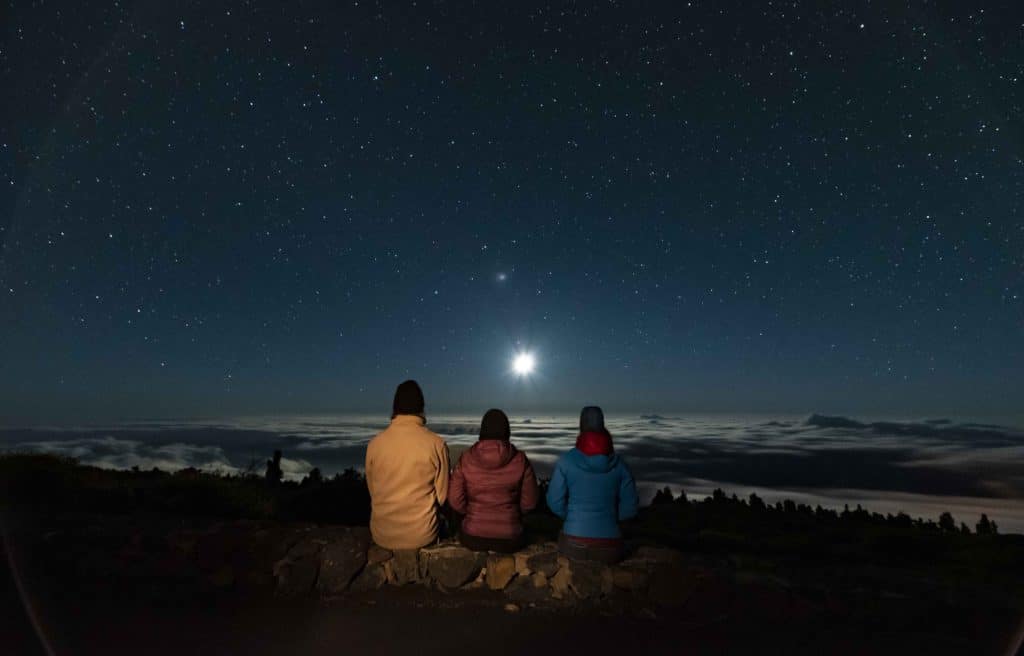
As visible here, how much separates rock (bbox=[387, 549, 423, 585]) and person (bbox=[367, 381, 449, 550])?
0.19ft

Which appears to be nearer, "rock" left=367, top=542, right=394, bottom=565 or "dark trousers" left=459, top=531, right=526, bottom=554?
"dark trousers" left=459, top=531, right=526, bottom=554

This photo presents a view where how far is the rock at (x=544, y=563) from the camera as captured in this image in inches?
193

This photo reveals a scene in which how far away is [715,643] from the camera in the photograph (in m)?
4.25

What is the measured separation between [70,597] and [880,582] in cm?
663

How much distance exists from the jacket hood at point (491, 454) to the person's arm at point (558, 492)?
39 cm

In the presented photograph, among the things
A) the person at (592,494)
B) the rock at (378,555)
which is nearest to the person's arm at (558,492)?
the person at (592,494)

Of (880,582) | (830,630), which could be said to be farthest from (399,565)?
(880,582)

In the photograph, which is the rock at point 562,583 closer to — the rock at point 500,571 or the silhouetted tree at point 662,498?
the rock at point 500,571

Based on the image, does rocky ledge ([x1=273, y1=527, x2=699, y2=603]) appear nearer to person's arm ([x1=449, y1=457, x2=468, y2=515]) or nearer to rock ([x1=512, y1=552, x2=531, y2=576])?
rock ([x1=512, y1=552, x2=531, y2=576])

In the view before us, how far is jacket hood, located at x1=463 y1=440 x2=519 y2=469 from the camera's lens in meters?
4.88

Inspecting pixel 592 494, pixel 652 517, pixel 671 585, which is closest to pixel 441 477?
pixel 592 494

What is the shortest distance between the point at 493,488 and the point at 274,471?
10.7m

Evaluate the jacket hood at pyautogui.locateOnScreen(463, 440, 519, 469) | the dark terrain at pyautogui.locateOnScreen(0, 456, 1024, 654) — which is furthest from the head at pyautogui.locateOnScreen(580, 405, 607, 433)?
the dark terrain at pyautogui.locateOnScreen(0, 456, 1024, 654)

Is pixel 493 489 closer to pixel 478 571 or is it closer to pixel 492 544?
pixel 492 544
